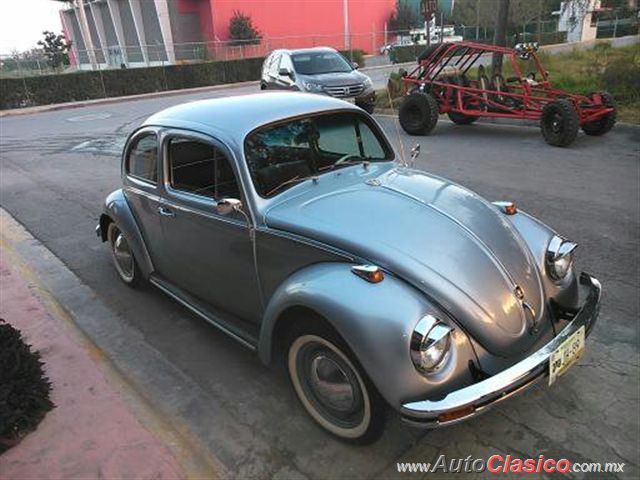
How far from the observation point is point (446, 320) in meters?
2.61

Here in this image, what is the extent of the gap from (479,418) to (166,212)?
256cm

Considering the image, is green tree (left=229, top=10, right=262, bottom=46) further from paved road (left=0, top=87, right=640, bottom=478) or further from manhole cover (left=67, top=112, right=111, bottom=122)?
paved road (left=0, top=87, right=640, bottom=478)

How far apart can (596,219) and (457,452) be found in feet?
13.1

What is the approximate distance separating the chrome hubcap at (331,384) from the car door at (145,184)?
A: 188 cm

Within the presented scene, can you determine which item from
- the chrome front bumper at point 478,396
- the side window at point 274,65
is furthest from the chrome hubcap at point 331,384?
the side window at point 274,65

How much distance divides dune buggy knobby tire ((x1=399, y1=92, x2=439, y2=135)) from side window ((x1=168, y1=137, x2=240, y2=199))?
7.75 metres

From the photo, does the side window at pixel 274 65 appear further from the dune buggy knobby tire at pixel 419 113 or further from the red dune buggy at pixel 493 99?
the dune buggy knobby tire at pixel 419 113

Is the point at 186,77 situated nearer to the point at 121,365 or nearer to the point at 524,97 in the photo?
the point at 524,97

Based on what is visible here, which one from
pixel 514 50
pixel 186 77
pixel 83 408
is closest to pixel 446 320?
pixel 83 408

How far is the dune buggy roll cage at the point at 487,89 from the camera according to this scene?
9.80 m

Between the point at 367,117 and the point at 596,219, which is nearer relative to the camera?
the point at 367,117

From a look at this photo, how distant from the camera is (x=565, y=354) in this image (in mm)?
2693

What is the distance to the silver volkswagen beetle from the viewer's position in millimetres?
2533

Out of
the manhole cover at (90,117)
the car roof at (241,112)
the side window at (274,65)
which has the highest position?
the car roof at (241,112)
